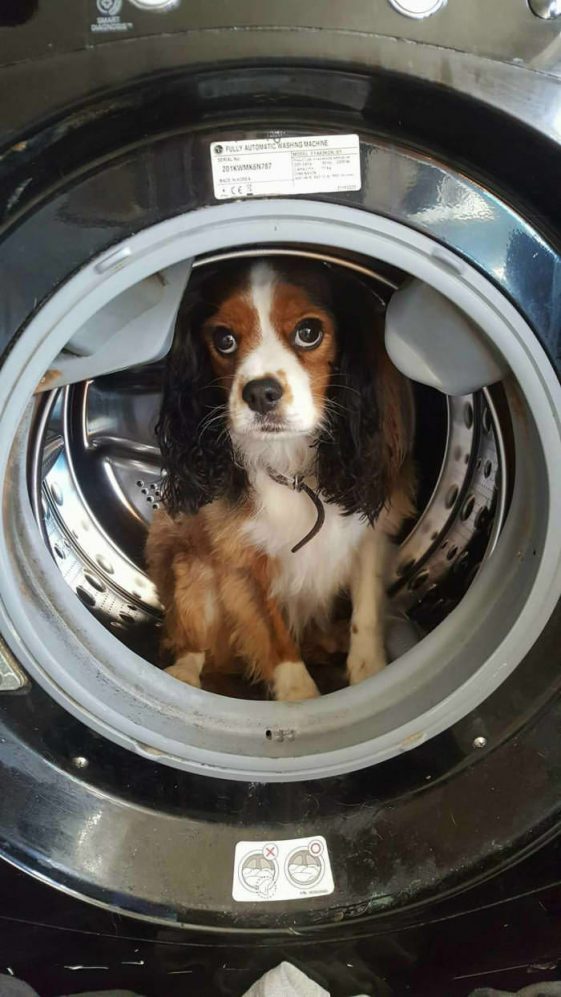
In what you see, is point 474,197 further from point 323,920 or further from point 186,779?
point 323,920

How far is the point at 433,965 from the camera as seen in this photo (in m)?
1.35

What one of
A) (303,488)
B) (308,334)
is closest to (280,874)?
(303,488)

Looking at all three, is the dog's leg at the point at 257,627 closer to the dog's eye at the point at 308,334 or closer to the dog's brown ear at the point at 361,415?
the dog's brown ear at the point at 361,415

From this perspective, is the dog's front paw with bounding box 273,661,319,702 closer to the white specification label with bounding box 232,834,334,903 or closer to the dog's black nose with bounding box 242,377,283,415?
the white specification label with bounding box 232,834,334,903

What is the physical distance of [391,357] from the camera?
4.00ft

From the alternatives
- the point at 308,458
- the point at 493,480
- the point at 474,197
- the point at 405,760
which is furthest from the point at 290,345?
the point at 405,760

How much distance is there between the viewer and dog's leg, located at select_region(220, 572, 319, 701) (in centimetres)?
180

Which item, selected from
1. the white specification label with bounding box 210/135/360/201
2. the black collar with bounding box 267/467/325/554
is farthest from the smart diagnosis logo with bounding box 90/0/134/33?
the black collar with bounding box 267/467/325/554

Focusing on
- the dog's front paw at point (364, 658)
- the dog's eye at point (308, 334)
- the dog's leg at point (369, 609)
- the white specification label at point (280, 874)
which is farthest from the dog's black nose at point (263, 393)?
the white specification label at point (280, 874)

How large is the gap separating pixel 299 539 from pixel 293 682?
11.3 inches

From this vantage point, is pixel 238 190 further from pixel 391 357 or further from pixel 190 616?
pixel 190 616

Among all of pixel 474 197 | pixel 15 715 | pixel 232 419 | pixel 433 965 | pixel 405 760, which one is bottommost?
pixel 433 965

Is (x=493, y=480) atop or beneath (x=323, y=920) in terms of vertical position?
atop

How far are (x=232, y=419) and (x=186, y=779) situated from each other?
586mm
